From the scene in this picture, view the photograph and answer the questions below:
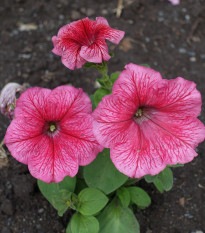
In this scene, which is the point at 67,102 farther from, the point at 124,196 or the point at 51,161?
the point at 124,196

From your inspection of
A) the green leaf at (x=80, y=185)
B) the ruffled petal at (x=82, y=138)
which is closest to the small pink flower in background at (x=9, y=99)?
the ruffled petal at (x=82, y=138)

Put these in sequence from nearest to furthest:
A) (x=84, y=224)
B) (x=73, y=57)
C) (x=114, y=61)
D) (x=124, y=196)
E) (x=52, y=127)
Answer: (x=73, y=57) < (x=52, y=127) < (x=84, y=224) < (x=124, y=196) < (x=114, y=61)

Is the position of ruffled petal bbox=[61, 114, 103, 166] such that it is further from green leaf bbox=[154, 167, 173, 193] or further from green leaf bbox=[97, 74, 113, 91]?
green leaf bbox=[154, 167, 173, 193]

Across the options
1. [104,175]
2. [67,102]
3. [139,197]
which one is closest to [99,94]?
A: [67,102]

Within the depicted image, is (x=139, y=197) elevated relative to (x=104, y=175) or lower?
lower

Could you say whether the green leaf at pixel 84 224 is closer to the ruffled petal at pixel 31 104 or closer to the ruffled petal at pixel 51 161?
the ruffled petal at pixel 51 161

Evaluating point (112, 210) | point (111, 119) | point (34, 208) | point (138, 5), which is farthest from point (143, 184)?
point (138, 5)
